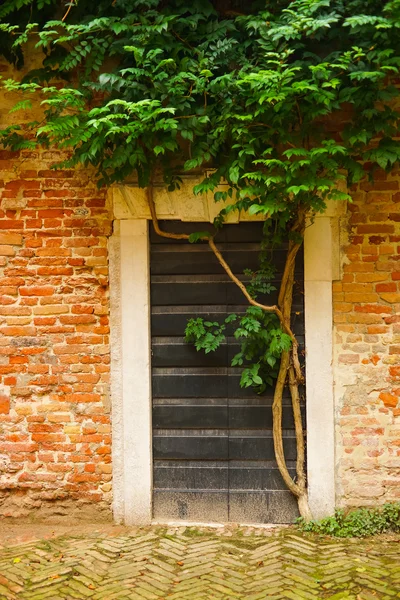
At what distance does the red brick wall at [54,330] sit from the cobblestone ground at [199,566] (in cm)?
58

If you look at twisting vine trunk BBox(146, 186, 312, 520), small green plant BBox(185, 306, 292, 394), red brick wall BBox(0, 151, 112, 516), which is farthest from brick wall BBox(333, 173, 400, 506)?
red brick wall BBox(0, 151, 112, 516)

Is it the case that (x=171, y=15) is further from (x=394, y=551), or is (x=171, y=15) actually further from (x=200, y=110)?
(x=394, y=551)

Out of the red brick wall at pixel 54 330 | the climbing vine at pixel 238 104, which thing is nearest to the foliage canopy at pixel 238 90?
the climbing vine at pixel 238 104

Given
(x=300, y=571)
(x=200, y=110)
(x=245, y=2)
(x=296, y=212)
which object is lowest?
(x=300, y=571)

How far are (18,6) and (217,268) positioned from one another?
2434 millimetres

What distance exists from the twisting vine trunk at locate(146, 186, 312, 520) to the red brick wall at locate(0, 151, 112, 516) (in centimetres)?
67

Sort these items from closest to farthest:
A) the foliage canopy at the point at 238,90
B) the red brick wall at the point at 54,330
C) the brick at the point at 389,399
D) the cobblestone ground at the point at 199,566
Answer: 1. the cobblestone ground at the point at 199,566
2. the foliage canopy at the point at 238,90
3. the brick at the point at 389,399
4. the red brick wall at the point at 54,330

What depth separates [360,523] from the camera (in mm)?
4992

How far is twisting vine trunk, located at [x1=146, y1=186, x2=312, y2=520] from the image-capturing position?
509 centimetres

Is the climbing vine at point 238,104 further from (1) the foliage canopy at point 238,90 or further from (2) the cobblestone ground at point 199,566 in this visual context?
(2) the cobblestone ground at point 199,566

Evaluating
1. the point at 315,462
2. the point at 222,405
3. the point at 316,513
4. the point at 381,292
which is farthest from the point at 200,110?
the point at 316,513

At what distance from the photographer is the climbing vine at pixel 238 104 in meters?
4.38

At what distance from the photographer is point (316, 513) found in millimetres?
5145

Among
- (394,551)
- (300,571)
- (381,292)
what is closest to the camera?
(300,571)
